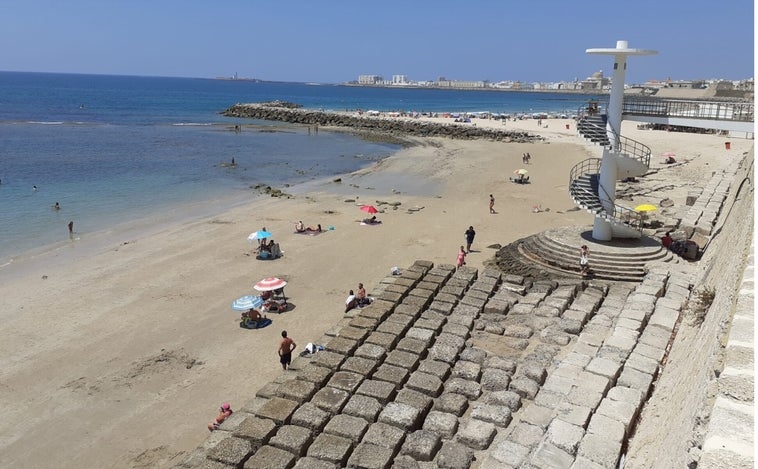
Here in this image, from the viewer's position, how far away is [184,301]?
1695 centimetres

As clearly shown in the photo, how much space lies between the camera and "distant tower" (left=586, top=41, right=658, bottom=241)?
1692cm

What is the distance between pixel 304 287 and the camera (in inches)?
711

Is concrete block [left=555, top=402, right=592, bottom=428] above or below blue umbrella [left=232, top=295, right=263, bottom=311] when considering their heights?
above

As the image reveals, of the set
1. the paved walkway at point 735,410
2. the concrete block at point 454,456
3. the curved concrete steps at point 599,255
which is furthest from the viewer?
the curved concrete steps at point 599,255

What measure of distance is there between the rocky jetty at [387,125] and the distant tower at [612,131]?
4277 cm

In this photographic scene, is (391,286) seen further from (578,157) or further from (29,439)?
(578,157)

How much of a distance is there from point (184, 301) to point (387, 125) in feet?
202

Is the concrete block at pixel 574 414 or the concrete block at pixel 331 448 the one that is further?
the concrete block at pixel 574 414

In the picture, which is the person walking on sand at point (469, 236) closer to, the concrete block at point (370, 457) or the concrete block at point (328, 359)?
the concrete block at point (328, 359)

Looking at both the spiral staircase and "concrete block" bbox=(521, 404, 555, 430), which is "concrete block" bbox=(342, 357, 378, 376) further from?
the spiral staircase

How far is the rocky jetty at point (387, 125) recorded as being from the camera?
64125 mm

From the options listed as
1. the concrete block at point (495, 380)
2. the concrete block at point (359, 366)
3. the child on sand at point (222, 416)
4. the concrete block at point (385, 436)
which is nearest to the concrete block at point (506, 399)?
the concrete block at point (495, 380)

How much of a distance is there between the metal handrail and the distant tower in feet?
1.67

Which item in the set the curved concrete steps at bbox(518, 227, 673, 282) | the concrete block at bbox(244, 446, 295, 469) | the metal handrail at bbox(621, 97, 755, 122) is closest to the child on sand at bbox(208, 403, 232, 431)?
the concrete block at bbox(244, 446, 295, 469)
